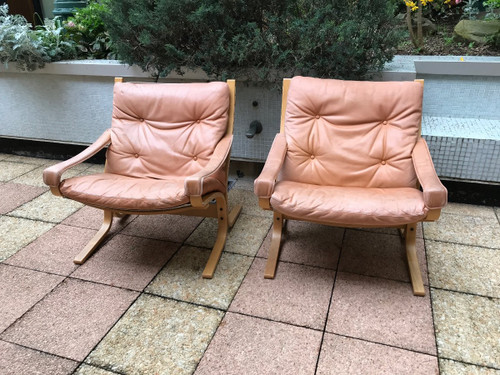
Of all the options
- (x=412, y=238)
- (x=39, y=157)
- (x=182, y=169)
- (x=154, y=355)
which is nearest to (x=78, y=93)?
(x=39, y=157)

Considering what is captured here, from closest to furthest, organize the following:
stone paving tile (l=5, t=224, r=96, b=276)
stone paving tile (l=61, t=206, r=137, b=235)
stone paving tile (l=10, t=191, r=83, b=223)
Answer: stone paving tile (l=5, t=224, r=96, b=276)
stone paving tile (l=61, t=206, r=137, b=235)
stone paving tile (l=10, t=191, r=83, b=223)

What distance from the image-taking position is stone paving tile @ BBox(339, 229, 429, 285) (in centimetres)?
203

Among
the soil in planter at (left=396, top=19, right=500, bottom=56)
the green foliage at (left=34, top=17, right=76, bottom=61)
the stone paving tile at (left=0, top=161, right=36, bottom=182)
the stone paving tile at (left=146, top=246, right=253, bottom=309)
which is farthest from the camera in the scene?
the stone paving tile at (left=0, top=161, right=36, bottom=182)

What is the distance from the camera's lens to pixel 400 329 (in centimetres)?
167

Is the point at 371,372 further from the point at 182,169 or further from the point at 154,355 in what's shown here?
the point at 182,169

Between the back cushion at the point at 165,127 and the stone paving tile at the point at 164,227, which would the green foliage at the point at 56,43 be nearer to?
the back cushion at the point at 165,127

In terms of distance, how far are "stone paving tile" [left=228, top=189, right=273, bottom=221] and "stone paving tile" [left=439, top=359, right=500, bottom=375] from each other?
4.34ft

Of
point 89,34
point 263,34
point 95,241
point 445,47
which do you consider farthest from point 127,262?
point 445,47

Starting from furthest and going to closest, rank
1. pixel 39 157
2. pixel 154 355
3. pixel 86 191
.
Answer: pixel 39 157 → pixel 86 191 → pixel 154 355

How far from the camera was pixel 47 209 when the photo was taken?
8.99ft

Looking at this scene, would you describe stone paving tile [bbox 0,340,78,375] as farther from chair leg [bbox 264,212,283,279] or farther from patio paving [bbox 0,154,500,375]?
chair leg [bbox 264,212,283,279]

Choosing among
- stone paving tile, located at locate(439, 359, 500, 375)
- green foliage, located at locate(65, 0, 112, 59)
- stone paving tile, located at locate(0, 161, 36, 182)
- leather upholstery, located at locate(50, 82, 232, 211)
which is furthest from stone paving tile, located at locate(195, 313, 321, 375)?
green foliage, located at locate(65, 0, 112, 59)

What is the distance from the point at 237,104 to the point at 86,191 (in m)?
1.28

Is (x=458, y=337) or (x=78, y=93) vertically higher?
(x=78, y=93)
